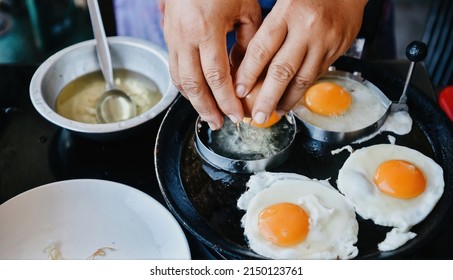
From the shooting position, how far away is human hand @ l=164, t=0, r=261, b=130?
1168 millimetres

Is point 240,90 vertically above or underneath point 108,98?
above

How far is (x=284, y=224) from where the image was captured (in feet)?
4.20

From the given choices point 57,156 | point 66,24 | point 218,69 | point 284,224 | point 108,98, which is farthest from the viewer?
point 66,24

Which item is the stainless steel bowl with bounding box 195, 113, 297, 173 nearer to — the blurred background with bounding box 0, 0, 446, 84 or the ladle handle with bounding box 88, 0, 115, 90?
the ladle handle with bounding box 88, 0, 115, 90

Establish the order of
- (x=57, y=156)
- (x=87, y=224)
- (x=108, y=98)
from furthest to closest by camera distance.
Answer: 1. (x=108, y=98)
2. (x=57, y=156)
3. (x=87, y=224)

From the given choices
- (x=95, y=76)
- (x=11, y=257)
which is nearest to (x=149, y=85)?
(x=95, y=76)

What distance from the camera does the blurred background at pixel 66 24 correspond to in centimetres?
220

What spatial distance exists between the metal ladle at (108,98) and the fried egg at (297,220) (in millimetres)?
543

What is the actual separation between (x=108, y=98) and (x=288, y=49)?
0.78 meters

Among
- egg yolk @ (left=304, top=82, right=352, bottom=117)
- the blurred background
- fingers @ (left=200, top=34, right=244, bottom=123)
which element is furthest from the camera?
the blurred background

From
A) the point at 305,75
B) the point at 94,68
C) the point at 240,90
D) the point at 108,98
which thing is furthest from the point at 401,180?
the point at 94,68

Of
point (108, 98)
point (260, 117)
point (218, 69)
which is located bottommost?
point (108, 98)

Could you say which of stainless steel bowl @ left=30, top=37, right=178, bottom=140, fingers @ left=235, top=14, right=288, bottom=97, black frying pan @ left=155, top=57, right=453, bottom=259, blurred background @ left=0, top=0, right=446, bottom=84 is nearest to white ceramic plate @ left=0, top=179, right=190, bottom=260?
black frying pan @ left=155, top=57, right=453, bottom=259

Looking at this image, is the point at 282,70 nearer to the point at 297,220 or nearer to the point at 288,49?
the point at 288,49
